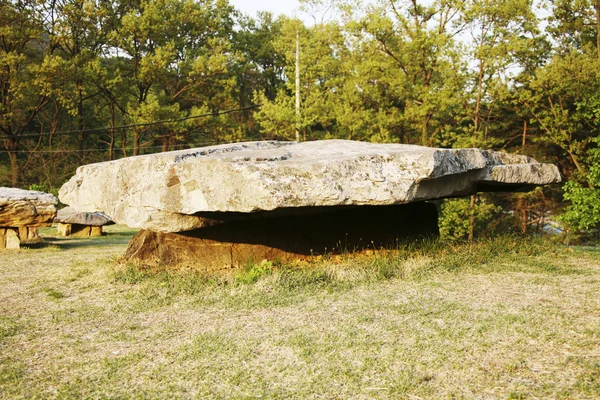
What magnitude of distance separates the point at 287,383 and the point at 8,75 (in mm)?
25976

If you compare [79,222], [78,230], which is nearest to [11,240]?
[79,222]

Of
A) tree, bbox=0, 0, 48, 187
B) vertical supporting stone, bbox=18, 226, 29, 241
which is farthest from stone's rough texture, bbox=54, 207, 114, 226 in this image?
tree, bbox=0, 0, 48, 187

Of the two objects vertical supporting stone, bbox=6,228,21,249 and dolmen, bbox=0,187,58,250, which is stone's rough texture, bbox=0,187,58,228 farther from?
vertical supporting stone, bbox=6,228,21,249

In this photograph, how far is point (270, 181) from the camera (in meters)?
5.02

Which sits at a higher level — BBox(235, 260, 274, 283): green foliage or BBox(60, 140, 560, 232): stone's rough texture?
BBox(60, 140, 560, 232): stone's rough texture

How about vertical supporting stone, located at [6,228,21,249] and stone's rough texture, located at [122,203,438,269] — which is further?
vertical supporting stone, located at [6,228,21,249]

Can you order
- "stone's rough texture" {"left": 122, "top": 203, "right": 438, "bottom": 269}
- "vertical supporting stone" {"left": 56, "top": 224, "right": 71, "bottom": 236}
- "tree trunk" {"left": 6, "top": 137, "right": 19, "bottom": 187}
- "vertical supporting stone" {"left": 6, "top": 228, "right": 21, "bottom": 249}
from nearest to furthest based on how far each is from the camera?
1. "stone's rough texture" {"left": 122, "top": 203, "right": 438, "bottom": 269}
2. "vertical supporting stone" {"left": 6, "top": 228, "right": 21, "bottom": 249}
3. "vertical supporting stone" {"left": 56, "top": 224, "right": 71, "bottom": 236}
4. "tree trunk" {"left": 6, "top": 137, "right": 19, "bottom": 187}

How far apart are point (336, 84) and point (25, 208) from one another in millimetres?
14566

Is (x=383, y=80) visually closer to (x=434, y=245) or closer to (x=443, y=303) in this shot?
(x=434, y=245)

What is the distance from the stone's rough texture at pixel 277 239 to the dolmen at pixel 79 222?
23.4 ft

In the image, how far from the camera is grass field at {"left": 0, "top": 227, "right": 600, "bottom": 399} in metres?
3.06

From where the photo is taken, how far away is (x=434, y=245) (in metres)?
7.07

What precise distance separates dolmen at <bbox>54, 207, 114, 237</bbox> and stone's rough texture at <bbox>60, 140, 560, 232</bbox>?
7.92 metres

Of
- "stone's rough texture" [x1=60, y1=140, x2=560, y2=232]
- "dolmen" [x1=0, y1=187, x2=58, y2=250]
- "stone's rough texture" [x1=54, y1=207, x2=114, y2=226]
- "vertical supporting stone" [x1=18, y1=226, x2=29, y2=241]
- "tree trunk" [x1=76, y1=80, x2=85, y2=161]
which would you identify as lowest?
"vertical supporting stone" [x1=18, y1=226, x2=29, y2=241]
